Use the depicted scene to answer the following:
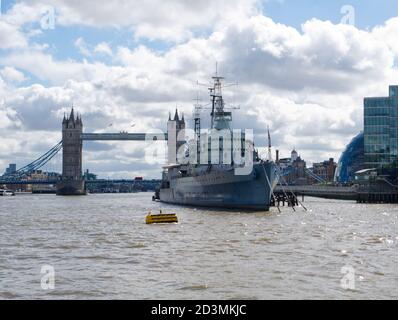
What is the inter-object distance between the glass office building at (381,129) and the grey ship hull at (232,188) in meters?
66.1

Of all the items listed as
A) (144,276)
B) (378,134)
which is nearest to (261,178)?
(144,276)

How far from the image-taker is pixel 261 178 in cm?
6731

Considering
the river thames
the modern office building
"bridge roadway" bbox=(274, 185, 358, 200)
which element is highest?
the modern office building

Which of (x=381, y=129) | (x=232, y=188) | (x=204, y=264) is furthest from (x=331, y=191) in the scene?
(x=204, y=264)

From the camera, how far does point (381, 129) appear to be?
140375 mm

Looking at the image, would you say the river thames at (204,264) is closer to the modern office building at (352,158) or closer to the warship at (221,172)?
the warship at (221,172)

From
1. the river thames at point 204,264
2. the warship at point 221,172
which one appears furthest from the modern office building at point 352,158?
the river thames at point 204,264

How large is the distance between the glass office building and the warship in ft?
171

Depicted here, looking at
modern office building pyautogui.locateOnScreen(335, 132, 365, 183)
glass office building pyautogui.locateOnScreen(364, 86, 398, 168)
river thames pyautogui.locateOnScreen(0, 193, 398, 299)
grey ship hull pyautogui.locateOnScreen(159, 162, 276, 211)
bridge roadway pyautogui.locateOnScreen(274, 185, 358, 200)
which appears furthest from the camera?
modern office building pyautogui.locateOnScreen(335, 132, 365, 183)

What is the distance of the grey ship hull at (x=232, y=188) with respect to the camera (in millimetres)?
67438

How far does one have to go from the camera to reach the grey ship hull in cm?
6744

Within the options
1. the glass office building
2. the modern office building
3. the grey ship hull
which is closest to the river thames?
the grey ship hull

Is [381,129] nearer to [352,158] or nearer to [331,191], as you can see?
[331,191]

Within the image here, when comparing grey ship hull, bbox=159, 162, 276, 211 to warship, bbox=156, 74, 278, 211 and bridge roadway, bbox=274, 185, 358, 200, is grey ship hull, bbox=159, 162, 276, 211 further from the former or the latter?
bridge roadway, bbox=274, 185, 358, 200
